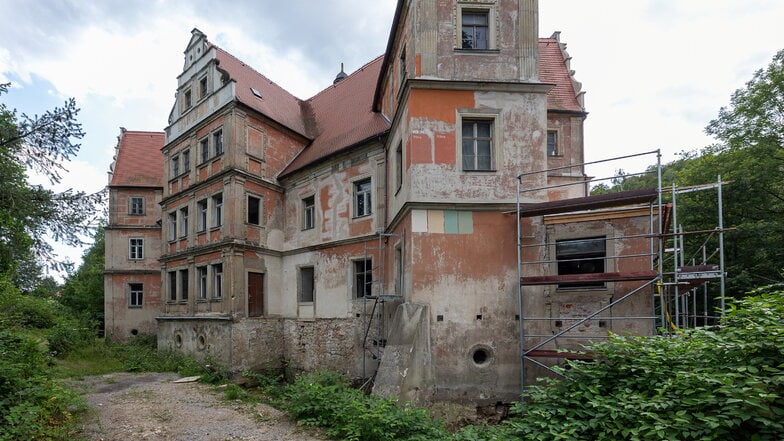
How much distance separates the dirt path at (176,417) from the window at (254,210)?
6.59 meters

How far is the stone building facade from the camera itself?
33.3 ft

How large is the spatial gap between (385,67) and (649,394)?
41.3 ft

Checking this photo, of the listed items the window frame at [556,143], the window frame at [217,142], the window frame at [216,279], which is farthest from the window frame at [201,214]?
the window frame at [556,143]

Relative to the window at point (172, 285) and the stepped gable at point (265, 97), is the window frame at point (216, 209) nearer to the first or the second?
the stepped gable at point (265, 97)

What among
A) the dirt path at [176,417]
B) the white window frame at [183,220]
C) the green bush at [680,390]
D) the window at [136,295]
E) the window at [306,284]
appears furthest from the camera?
the window at [136,295]

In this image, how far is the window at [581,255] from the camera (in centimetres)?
1023

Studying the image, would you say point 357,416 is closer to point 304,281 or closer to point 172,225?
point 304,281

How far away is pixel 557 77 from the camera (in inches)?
632

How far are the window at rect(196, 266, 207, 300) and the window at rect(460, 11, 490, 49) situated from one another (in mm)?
13915

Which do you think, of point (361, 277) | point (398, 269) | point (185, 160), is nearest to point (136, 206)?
point (185, 160)

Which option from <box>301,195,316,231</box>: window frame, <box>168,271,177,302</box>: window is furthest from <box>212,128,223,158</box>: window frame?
<box>168,271,177,302</box>: window

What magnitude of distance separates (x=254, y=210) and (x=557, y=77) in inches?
509

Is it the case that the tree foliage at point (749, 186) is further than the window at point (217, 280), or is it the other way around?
the window at point (217, 280)

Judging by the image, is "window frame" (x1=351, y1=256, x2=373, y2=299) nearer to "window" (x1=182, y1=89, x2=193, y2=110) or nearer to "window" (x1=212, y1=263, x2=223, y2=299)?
"window" (x1=212, y1=263, x2=223, y2=299)
